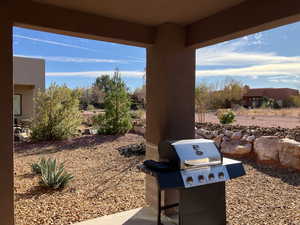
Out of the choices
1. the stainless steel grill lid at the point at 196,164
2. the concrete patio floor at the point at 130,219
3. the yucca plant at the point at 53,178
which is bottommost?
the concrete patio floor at the point at 130,219

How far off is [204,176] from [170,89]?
3.61ft

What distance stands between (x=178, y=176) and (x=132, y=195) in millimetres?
1819

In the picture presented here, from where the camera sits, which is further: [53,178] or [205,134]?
[205,134]

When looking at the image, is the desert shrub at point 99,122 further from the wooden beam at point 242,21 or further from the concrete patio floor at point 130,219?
the wooden beam at point 242,21

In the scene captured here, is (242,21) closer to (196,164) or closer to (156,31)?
(156,31)

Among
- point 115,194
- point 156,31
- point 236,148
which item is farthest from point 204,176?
point 236,148

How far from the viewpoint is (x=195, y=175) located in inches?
83.4

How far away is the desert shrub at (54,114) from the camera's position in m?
7.74

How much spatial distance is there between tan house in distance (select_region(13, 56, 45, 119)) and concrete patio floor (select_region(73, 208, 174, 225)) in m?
9.76

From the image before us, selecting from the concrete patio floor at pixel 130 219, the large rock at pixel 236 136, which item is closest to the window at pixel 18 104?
the large rock at pixel 236 136

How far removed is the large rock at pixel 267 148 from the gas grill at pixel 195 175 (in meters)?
2.72

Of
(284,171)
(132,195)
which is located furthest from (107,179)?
(284,171)

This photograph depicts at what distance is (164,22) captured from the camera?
9.03ft

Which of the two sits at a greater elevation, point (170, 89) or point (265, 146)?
point (170, 89)
